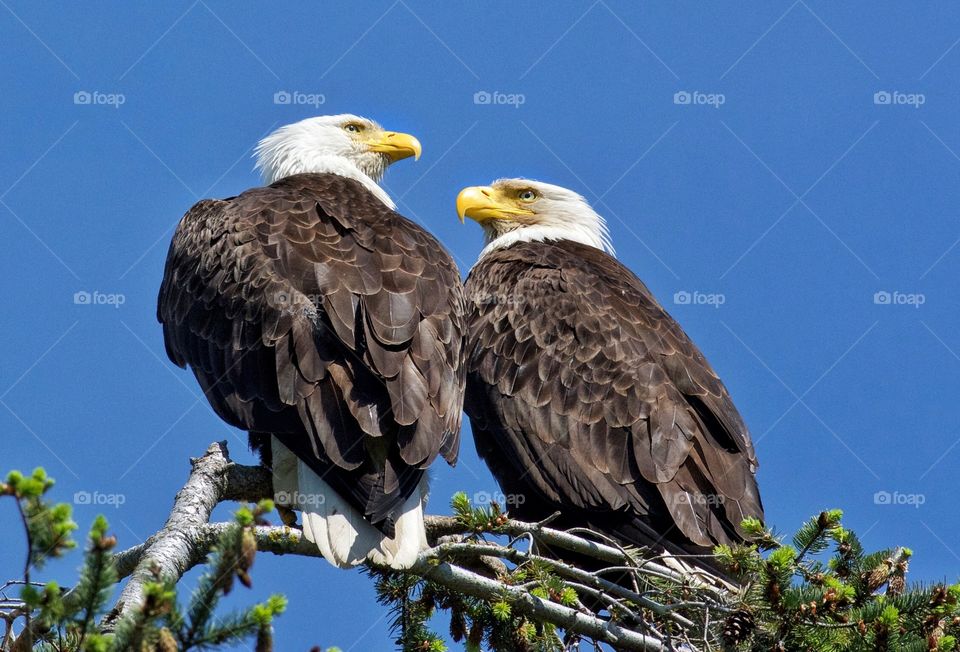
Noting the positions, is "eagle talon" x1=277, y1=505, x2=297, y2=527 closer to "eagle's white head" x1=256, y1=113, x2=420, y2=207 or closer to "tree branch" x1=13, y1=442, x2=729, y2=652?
"tree branch" x1=13, y1=442, x2=729, y2=652

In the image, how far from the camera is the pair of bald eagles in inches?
205

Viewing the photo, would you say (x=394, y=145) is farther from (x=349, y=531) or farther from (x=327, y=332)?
(x=349, y=531)

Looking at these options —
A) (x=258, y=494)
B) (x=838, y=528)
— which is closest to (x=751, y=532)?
(x=838, y=528)

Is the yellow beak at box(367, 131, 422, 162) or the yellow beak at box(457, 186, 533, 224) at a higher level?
the yellow beak at box(367, 131, 422, 162)

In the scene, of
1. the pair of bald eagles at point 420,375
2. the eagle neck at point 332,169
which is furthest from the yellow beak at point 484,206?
the pair of bald eagles at point 420,375

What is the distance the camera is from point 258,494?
5.60 m

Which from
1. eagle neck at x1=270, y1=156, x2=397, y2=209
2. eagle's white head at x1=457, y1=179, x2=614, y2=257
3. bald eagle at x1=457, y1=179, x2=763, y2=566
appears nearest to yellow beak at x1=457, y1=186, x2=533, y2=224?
eagle's white head at x1=457, y1=179, x2=614, y2=257

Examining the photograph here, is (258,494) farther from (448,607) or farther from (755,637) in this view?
(755,637)

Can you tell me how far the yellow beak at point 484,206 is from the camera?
8.96 meters

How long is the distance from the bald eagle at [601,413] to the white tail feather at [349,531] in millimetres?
1405

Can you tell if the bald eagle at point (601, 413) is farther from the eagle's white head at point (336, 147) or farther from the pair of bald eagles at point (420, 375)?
the eagle's white head at point (336, 147)

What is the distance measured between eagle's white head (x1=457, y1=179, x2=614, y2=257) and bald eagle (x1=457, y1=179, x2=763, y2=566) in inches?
59.2

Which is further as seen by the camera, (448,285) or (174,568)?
(448,285)

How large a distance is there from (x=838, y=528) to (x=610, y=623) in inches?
35.7
